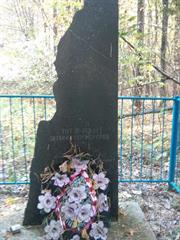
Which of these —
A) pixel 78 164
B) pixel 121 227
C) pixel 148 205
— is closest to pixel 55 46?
pixel 148 205

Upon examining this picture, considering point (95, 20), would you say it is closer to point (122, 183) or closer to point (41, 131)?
point (41, 131)

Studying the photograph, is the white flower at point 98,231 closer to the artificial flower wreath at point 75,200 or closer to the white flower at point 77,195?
the artificial flower wreath at point 75,200

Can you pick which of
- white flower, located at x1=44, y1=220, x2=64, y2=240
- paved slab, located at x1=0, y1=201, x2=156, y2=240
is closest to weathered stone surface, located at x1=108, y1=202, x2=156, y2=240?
paved slab, located at x1=0, y1=201, x2=156, y2=240

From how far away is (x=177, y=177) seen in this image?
4.70 m

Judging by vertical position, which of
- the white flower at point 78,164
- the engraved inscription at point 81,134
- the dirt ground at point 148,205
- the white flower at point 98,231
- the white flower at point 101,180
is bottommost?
the dirt ground at point 148,205

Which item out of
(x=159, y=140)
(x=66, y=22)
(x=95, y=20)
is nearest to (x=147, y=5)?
(x=66, y=22)

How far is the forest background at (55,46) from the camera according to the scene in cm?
693

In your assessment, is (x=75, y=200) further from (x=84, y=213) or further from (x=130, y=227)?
(x=130, y=227)

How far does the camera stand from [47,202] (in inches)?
114

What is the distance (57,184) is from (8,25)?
32.2 feet

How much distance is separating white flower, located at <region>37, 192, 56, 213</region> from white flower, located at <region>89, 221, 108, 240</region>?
15.5 inches

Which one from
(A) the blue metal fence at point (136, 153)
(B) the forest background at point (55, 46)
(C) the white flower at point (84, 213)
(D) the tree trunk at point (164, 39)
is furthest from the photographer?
(B) the forest background at point (55, 46)

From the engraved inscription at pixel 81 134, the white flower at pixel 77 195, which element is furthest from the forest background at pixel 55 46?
the white flower at pixel 77 195

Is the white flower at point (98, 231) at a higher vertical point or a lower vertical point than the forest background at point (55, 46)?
lower
